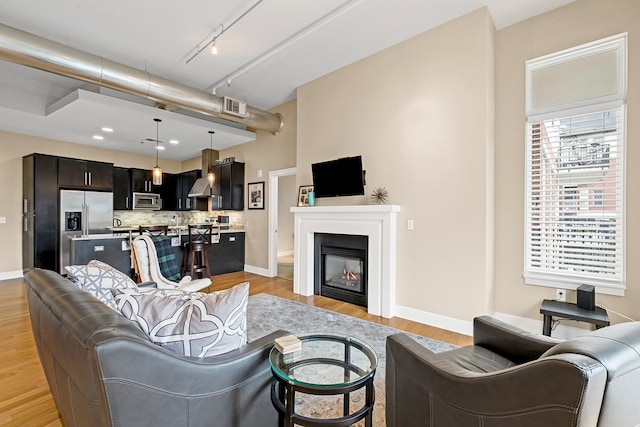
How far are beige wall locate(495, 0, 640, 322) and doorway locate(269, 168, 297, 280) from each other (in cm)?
363

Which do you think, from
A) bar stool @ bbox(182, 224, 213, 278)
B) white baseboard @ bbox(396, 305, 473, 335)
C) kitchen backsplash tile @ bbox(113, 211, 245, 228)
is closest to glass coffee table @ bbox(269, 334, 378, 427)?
white baseboard @ bbox(396, 305, 473, 335)

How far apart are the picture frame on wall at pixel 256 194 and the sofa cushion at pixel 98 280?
14.1ft

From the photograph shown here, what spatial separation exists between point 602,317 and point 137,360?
11.3 feet

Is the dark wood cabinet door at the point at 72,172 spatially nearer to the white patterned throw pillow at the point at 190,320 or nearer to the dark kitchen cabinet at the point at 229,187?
the dark kitchen cabinet at the point at 229,187

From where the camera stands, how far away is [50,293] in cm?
139

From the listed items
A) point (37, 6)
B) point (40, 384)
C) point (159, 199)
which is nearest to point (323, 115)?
point (37, 6)

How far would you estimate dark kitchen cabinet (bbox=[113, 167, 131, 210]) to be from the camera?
287 inches

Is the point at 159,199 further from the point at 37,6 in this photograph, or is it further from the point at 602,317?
the point at 602,317

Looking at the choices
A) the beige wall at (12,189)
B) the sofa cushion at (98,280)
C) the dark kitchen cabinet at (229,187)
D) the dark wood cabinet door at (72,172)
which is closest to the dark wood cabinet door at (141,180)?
the dark wood cabinet door at (72,172)

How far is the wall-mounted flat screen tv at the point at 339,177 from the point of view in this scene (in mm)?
4090

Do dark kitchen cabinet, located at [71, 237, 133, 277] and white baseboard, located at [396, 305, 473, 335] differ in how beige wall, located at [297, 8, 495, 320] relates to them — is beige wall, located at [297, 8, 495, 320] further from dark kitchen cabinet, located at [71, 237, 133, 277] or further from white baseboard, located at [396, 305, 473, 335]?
dark kitchen cabinet, located at [71, 237, 133, 277]

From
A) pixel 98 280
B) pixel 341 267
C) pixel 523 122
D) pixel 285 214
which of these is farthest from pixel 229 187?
pixel 523 122

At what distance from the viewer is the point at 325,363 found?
4.96ft

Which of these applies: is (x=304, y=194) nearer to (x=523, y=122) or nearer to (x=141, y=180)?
(x=523, y=122)
